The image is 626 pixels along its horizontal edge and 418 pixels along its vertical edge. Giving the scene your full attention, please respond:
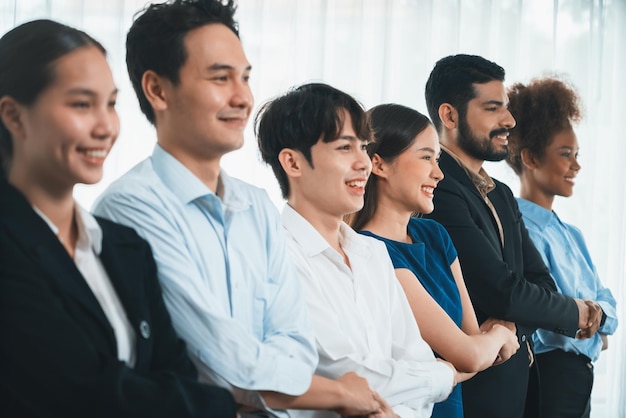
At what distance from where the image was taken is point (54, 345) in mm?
1338

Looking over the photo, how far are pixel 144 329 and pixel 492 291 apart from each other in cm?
150

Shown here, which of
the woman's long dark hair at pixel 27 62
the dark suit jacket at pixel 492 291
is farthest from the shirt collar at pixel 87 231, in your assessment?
the dark suit jacket at pixel 492 291

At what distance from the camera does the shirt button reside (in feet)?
4.91

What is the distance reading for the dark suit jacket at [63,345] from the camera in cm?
133

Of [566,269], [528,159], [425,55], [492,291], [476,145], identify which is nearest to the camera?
[492,291]

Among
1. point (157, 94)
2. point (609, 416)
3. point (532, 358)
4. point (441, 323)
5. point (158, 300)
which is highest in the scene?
point (157, 94)

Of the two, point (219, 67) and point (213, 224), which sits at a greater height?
point (219, 67)

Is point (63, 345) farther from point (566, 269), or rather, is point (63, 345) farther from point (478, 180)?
point (566, 269)

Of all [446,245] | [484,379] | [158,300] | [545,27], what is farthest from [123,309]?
[545,27]

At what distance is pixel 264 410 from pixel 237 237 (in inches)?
13.2

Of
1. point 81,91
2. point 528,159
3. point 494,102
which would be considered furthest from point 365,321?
point 528,159

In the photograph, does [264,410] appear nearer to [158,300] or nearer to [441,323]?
[158,300]

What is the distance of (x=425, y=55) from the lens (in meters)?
4.52

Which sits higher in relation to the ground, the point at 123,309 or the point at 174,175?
the point at 174,175
